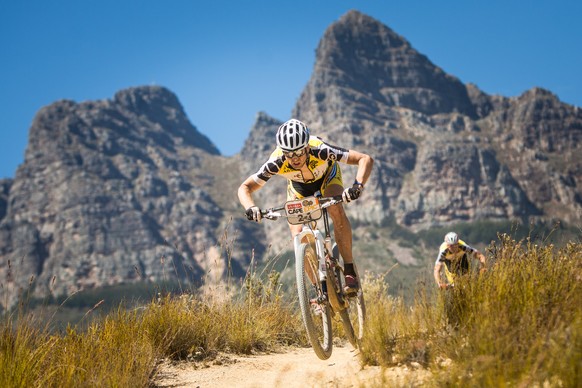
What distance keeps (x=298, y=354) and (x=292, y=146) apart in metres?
3.62

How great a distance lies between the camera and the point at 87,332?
6.60 metres

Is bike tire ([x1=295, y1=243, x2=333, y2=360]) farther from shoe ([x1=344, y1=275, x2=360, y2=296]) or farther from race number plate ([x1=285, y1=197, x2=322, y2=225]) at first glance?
shoe ([x1=344, y1=275, x2=360, y2=296])

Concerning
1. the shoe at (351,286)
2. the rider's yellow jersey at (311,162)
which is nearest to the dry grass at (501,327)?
the shoe at (351,286)

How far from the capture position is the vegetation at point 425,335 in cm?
387

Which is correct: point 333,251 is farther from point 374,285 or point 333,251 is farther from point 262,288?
point 374,285

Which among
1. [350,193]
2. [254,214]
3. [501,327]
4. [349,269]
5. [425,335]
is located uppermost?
[350,193]

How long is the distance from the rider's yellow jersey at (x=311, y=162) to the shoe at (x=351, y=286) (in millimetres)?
1533

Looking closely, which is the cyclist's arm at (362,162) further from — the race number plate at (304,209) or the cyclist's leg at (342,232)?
the race number plate at (304,209)

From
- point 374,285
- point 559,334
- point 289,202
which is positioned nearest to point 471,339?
point 559,334

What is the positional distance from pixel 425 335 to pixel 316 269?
1655 millimetres

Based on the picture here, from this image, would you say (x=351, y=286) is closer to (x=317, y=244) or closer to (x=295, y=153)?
(x=317, y=244)

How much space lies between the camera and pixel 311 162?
700 centimetres

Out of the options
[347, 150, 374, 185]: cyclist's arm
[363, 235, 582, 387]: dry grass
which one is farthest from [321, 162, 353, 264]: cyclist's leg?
[363, 235, 582, 387]: dry grass

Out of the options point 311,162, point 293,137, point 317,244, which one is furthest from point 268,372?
point 293,137
